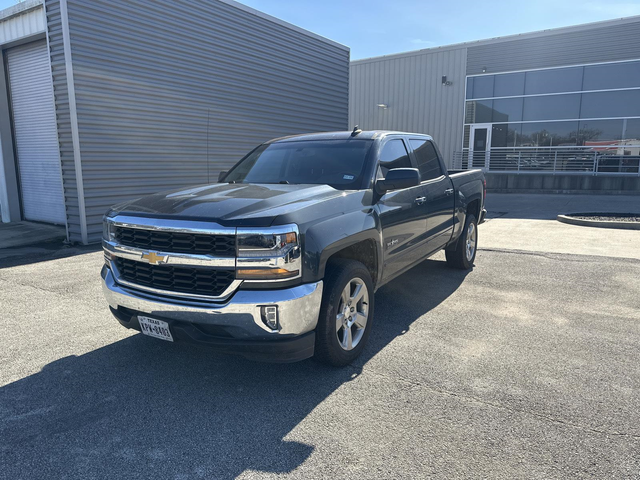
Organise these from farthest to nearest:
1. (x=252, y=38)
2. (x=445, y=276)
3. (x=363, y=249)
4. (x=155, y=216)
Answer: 1. (x=252, y=38)
2. (x=445, y=276)
3. (x=363, y=249)
4. (x=155, y=216)

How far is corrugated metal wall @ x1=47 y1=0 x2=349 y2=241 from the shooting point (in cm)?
858

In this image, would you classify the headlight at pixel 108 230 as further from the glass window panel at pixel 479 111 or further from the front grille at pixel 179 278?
the glass window panel at pixel 479 111

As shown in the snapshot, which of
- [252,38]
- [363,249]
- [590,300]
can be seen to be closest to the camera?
[363,249]

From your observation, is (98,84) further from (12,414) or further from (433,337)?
(433,337)

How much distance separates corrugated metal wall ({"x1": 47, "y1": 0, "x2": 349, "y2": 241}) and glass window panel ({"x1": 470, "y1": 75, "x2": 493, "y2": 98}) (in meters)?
12.2

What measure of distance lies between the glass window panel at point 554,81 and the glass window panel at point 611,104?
0.73m

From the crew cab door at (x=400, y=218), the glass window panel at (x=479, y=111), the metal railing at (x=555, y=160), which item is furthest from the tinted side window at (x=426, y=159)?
the glass window panel at (x=479, y=111)

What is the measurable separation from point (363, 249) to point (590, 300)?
3146 millimetres

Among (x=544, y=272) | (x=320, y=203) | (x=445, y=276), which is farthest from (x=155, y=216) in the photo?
(x=544, y=272)

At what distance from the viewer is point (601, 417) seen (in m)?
2.89

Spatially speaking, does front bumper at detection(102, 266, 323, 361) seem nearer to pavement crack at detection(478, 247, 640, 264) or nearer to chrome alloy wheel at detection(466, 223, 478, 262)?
chrome alloy wheel at detection(466, 223, 478, 262)

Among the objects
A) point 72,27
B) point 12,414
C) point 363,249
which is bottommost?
point 12,414

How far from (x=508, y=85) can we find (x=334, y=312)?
22426 millimetres

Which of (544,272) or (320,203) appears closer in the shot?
(320,203)
